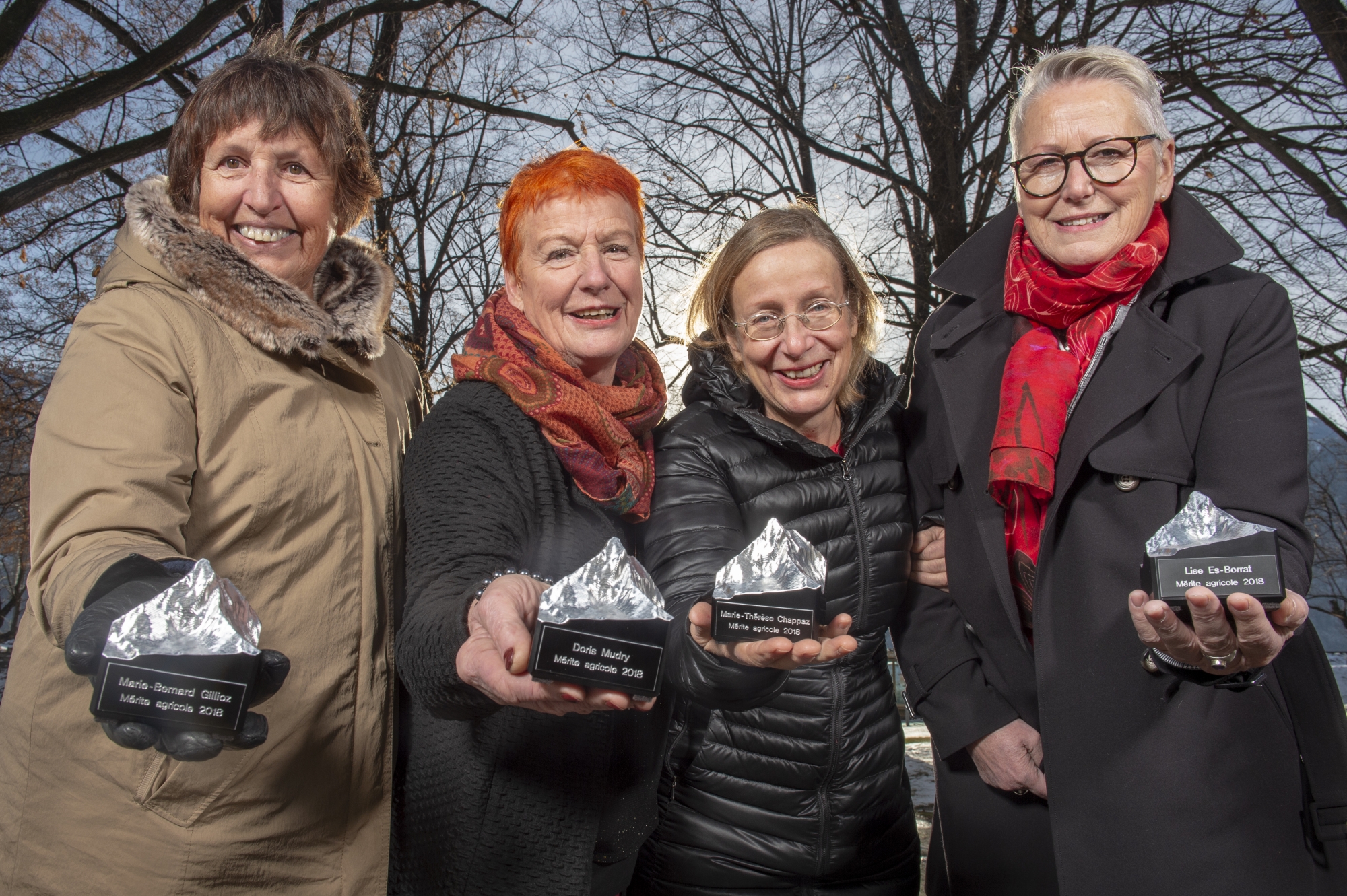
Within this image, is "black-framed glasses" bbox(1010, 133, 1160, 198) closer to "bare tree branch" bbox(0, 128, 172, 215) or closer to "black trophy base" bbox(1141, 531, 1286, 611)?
"black trophy base" bbox(1141, 531, 1286, 611)

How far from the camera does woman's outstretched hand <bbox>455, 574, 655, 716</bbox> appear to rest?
1.34m

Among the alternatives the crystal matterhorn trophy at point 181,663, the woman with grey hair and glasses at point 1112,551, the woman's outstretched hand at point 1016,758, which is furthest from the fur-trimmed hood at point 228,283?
the woman's outstretched hand at point 1016,758

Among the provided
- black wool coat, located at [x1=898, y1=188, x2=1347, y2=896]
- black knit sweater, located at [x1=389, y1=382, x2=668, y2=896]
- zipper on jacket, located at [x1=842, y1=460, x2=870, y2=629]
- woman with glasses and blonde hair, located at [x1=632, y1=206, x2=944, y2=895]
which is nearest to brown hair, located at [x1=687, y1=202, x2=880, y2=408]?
woman with glasses and blonde hair, located at [x1=632, y1=206, x2=944, y2=895]

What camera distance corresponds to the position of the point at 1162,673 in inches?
71.6

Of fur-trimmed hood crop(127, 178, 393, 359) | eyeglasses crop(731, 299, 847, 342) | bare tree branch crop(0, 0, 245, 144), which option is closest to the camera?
fur-trimmed hood crop(127, 178, 393, 359)

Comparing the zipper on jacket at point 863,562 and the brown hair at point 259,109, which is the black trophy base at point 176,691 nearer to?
the brown hair at point 259,109

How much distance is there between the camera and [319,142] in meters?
2.17

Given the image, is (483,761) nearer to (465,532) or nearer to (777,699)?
(465,532)

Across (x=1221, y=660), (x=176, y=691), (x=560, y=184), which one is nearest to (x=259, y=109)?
(x=560, y=184)

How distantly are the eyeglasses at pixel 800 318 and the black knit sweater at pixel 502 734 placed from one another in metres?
0.69

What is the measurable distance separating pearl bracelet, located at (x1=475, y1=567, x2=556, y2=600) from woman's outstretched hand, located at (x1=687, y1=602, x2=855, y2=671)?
276 mm

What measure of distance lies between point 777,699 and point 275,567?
119cm

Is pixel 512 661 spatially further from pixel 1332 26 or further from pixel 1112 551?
pixel 1332 26

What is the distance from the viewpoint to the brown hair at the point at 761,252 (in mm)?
2332
